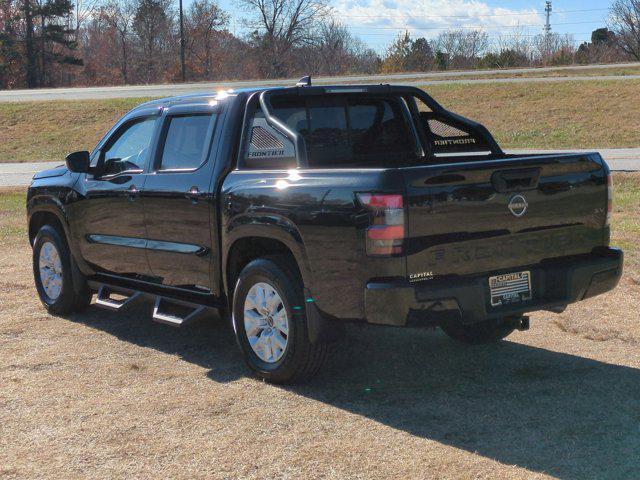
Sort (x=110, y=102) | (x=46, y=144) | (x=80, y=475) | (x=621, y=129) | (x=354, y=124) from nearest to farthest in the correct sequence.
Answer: (x=80, y=475) < (x=354, y=124) < (x=621, y=129) < (x=46, y=144) < (x=110, y=102)

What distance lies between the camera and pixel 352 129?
608 cm

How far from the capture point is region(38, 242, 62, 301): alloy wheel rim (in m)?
7.49

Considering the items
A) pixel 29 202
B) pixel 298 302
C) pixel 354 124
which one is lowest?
pixel 298 302

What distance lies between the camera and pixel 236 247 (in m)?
5.58

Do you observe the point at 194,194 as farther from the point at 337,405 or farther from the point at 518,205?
the point at 518,205

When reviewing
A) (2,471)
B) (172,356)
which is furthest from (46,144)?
(2,471)

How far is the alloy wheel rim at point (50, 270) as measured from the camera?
7.49m

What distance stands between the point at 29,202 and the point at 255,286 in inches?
134

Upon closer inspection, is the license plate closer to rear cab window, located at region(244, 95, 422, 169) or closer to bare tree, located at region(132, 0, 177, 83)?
rear cab window, located at region(244, 95, 422, 169)

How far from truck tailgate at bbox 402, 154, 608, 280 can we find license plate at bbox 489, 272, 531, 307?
0.06 meters

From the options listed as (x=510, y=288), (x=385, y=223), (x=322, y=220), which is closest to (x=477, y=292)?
(x=510, y=288)

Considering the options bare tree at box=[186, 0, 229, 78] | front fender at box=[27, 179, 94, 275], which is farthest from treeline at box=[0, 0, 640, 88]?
front fender at box=[27, 179, 94, 275]

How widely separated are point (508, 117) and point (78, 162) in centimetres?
1961

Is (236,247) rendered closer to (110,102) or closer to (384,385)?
(384,385)
